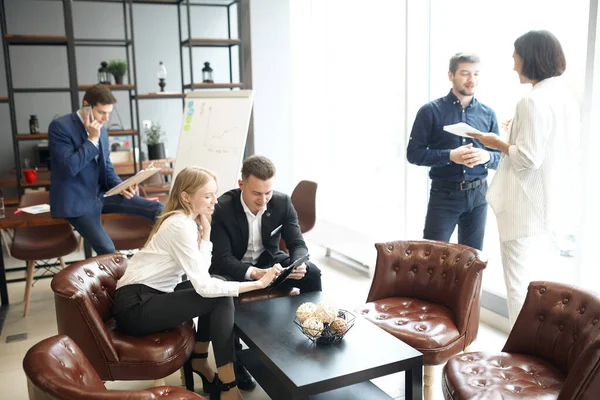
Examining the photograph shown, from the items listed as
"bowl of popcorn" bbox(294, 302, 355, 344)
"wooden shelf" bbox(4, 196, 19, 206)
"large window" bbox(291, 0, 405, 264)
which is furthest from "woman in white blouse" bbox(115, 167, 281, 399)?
"wooden shelf" bbox(4, 196, 19, 206)

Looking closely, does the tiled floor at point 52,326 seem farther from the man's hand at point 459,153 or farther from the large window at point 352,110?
the man's hand at point 459,153

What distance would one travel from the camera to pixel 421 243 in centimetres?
305

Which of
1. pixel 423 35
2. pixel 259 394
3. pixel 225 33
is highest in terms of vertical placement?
pixel 225 33

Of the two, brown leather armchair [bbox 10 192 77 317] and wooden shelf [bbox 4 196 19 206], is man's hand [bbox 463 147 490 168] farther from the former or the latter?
wooden shelf [bbox 4 196 19 206]

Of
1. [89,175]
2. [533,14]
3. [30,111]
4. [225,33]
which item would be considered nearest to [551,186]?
[533,14]

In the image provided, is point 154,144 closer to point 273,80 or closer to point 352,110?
point 273,80

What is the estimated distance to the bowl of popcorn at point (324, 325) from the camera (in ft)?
7.43

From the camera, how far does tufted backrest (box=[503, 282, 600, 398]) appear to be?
2.10 meters

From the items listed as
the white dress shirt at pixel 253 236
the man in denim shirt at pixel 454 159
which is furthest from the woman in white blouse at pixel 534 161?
the white dress shirt at pixel 253 236

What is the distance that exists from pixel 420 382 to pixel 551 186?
3.93 feet

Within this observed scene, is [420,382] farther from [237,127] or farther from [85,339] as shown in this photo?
[237,127]

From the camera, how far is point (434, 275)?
116 inches

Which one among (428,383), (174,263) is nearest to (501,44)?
(428,383)

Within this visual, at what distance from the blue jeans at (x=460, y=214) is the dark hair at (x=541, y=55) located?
0.87 meters
